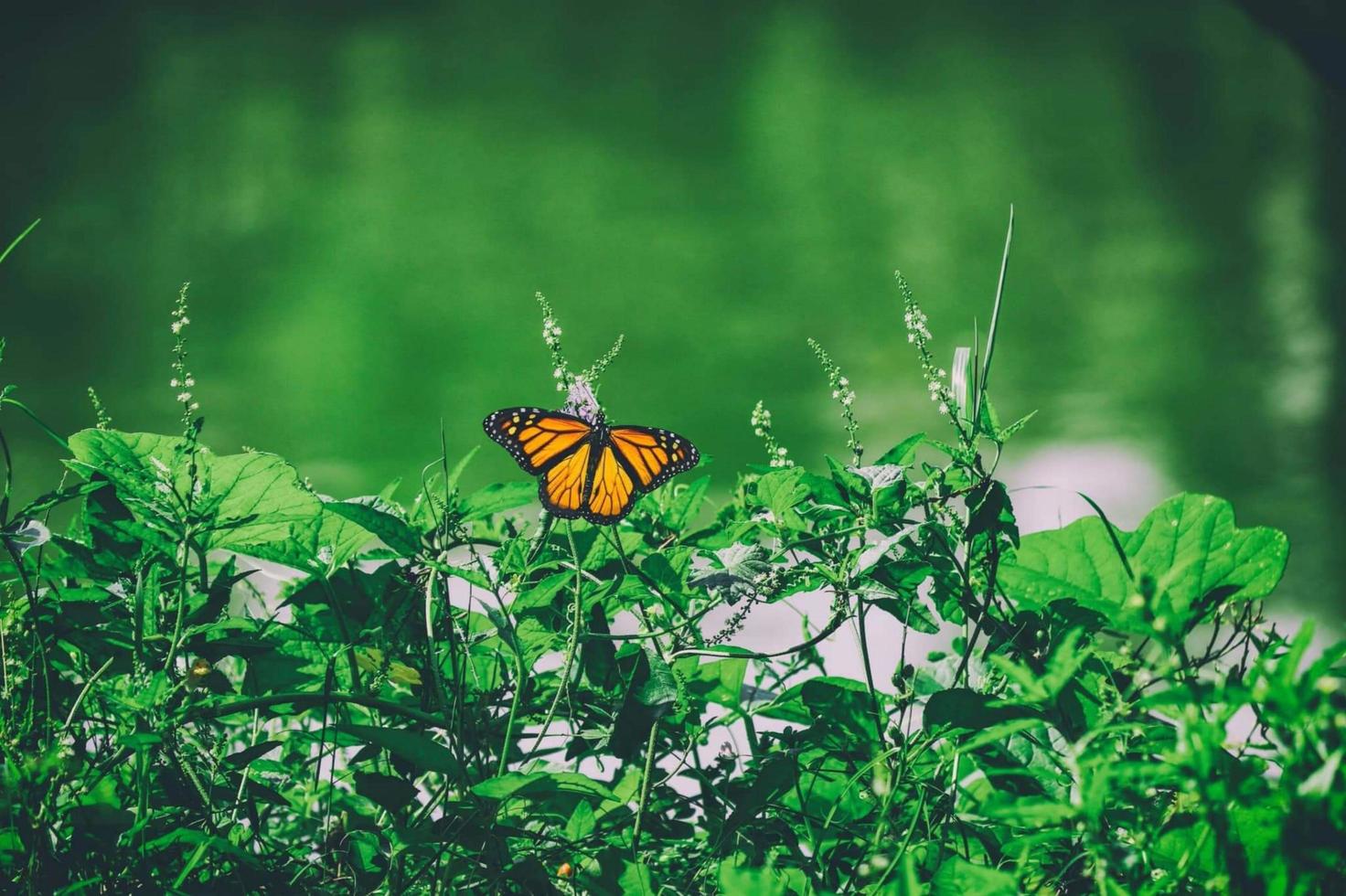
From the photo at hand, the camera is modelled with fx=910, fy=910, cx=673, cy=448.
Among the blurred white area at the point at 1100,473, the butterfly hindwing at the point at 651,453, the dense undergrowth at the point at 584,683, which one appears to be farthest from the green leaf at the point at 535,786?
the blurred white area at the point at 1100,473

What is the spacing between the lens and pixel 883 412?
1.42 metres

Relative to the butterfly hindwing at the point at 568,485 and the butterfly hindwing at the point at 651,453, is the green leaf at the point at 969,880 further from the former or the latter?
the butterfly hindwing at the point at 651,453

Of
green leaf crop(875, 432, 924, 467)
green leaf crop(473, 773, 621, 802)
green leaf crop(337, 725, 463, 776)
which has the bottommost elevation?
green leaf crop(473, 773, 621, 802)

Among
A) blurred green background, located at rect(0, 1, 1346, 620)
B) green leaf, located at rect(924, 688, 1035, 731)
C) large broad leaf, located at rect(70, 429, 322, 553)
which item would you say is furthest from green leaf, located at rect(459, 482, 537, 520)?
blurred green background, located at rect(0, 1, 1346, 620)

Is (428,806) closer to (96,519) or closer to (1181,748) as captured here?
(96,519)

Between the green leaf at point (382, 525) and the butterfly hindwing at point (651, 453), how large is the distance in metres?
0.28

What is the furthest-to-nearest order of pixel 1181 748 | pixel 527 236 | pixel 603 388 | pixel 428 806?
pixel 527 236
pixel 603 388
pixel 428 806
pixel 1181 748

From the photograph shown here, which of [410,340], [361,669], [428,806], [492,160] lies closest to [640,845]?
[428,806]

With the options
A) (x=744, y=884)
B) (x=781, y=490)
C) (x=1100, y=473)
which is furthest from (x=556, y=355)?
(x=1100, y=473)

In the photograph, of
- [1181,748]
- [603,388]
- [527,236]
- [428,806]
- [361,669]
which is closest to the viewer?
[1181,748]

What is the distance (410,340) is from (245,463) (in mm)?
823

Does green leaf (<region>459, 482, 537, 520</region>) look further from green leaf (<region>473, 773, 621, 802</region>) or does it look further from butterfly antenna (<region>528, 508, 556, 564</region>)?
green leaf (<region>473, 773, 621, 802</region>)

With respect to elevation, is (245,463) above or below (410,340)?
below

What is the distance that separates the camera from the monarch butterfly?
754 mm
